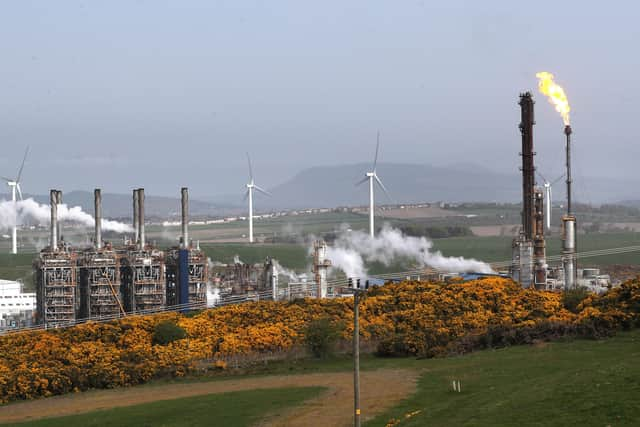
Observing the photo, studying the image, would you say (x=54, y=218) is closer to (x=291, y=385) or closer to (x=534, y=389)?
(x=291, y=385)

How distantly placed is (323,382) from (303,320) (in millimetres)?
20911

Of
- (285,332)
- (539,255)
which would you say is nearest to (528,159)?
(539,255)

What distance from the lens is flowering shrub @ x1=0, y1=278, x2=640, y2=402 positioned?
65.3 meters

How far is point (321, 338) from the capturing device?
69.2m

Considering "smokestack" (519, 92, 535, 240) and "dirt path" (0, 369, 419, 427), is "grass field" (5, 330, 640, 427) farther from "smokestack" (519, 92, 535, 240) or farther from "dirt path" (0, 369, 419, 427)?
"smokestack" (519, 92, 535, 240)

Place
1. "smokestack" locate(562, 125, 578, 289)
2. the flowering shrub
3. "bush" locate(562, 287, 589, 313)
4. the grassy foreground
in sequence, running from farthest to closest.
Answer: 1. "smokestack" locate(562, 125, 578, 289)
2. "bush" locate(562, 287, 589, 313)
3. the flowering shrub
4. the grassy foreground

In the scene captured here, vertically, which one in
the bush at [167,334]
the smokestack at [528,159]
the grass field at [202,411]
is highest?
the smokestack at [528,159]

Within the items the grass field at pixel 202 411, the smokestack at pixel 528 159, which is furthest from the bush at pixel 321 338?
the smokestack at pixel 528 159

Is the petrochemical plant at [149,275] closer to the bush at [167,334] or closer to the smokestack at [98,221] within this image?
the smokestack at [98,221]

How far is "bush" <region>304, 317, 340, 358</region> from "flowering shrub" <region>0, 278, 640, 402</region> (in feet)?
5.20

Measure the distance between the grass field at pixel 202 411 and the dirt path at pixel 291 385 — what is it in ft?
4.25

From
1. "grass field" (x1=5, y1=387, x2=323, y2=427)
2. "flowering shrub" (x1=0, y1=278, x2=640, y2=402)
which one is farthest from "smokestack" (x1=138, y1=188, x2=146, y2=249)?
"grass field" (x1=5, y1=387, x2=323, y2=427)

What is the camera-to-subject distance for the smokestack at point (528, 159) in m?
104

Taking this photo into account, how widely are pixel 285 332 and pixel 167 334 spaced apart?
8.80m
